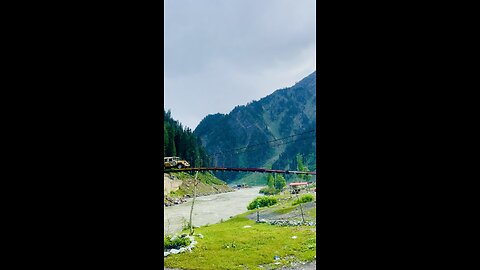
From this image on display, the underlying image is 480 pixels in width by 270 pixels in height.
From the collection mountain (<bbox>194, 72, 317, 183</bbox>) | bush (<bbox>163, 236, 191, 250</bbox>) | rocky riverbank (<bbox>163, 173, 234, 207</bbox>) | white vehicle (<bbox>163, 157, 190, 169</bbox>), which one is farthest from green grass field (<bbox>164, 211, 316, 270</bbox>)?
white vehicle (<bbox>163, 157, 190, 169</bbox>)

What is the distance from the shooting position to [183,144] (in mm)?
6031

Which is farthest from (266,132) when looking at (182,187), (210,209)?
(182,187)

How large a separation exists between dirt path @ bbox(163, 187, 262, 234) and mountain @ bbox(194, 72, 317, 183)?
534 mm

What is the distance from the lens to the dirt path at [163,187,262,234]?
5695 millimetres

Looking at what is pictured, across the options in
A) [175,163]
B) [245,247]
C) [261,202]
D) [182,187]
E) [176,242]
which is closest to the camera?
[245,247]

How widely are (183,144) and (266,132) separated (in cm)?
173

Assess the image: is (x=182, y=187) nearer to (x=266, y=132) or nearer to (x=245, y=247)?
(x=245, y=247)

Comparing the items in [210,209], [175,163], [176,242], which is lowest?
[176,242]

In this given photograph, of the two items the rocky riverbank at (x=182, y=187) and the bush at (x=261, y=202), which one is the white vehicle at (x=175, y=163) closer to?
the rocky riverbank at (x=182, y=187)

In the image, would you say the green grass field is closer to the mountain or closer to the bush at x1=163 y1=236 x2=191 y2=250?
the bush at x1=163 y1=236 x2=191 y2=250
